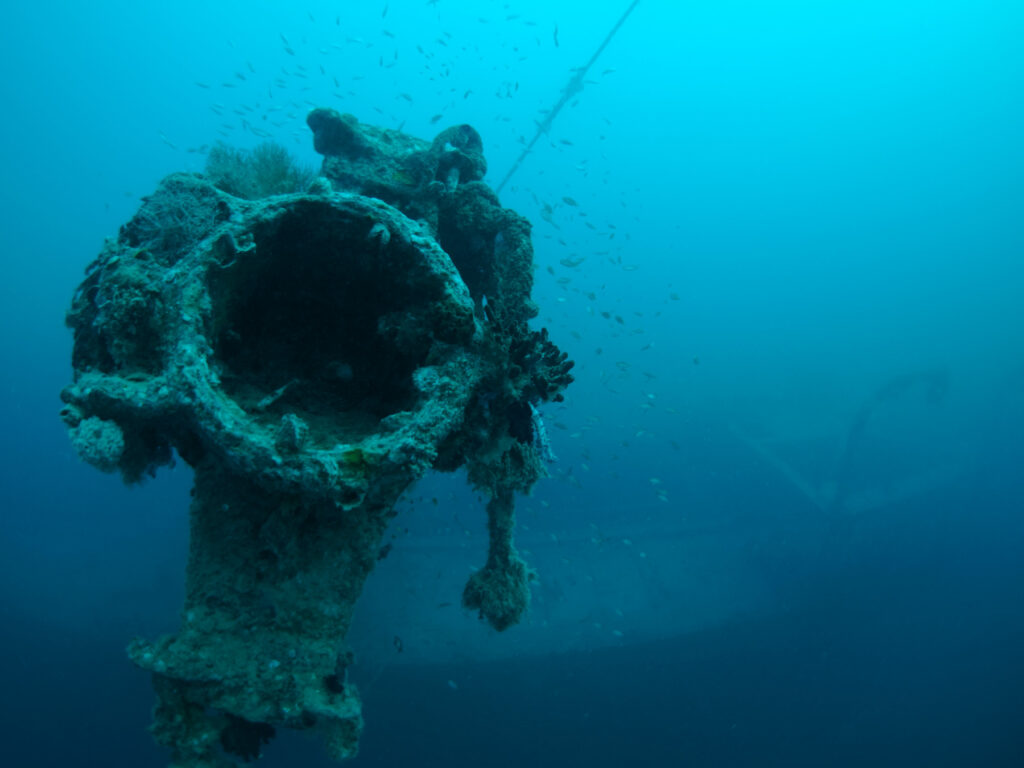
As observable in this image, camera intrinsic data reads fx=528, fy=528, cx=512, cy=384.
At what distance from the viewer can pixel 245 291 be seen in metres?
4.53

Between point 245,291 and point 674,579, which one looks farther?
point 674,579

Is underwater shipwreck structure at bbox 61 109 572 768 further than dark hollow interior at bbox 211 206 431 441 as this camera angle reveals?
No

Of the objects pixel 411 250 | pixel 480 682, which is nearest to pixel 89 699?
pixel 480 682

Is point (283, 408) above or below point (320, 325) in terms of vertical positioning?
below

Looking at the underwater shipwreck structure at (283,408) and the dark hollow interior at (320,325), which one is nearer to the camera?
the underwater shipwreck structure at (283,408)

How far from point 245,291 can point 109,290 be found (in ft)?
3.15

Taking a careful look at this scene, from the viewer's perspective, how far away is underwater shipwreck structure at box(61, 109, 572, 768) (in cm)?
347

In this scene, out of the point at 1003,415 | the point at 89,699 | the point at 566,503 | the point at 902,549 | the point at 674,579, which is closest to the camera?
the point at 89,699

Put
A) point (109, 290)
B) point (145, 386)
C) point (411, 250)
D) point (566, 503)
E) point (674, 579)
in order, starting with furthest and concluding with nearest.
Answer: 1. point (566, 503)
2. point (674, 579)
3. point (411, 250)
4. point (109, 290)
5. point (145, 386)

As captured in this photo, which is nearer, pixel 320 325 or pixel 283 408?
pixel 283 408

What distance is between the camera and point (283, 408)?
14.9ft

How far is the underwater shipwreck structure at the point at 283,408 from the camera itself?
347 centimetres

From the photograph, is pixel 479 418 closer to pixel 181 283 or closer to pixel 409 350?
pixel 409 350

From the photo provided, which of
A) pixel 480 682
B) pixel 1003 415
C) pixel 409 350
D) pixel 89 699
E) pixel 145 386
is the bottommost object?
pixel 89 699
